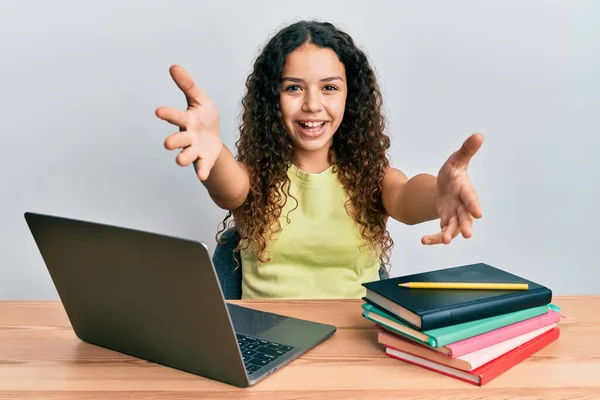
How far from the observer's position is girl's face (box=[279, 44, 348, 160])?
73.7 inches

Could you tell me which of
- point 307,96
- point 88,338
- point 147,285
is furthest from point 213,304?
point 307,96

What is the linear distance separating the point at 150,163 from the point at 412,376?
1.79 meters

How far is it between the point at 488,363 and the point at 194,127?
64 cm

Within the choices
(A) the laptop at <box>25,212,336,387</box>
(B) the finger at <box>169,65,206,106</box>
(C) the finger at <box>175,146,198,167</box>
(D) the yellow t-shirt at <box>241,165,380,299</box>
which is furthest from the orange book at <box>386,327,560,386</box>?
(D) the yellow t-shirt at <box>241,165,380,299</box>

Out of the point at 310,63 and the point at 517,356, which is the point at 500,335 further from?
the point at 310,63

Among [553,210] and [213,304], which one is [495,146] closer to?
[553,210]

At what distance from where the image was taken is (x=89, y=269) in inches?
47.7

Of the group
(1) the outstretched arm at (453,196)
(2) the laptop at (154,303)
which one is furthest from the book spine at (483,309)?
(2) the laptop at (154,303)

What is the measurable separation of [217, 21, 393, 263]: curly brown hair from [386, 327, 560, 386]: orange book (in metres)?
0.75

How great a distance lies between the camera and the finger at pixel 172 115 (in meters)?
1.26

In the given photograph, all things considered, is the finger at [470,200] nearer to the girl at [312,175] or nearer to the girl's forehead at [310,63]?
the girl at [312,175]

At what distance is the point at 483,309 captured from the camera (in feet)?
4.03

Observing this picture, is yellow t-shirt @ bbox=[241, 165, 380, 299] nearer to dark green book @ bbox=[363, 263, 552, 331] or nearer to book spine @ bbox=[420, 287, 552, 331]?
dark green book @ bbox=[363, 263, 552, 331]

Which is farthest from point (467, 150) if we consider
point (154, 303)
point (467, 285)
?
point (154, 303)
